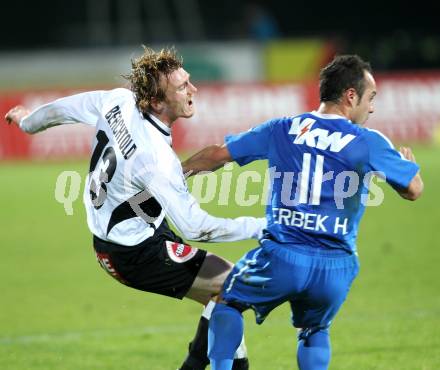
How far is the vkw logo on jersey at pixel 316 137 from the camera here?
17.3 ft

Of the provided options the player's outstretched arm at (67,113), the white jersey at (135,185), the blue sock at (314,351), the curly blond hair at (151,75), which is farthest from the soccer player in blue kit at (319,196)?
the player's outstretched arm at (67,113)

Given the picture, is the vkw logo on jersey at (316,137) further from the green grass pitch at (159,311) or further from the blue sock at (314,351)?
the green grass pitch at (159,311)

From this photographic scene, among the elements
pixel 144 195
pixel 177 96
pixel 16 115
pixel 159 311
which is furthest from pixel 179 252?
pixel 159 311

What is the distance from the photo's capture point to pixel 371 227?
45.3 feet

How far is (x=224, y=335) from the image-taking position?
5516 mm

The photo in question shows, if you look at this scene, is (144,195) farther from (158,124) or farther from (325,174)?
(325,174)

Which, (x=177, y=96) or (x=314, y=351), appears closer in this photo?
(x=314, y=351)

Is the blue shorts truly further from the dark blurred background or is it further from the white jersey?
the dark blurred background

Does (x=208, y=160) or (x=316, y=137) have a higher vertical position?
(x=316, y=137)

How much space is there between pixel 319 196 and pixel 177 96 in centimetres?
119

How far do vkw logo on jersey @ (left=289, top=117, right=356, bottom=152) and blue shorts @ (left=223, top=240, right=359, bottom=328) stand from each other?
0.57 meters

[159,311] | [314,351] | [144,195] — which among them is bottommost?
[159,311]

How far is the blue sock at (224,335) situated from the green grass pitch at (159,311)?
145 centimetres

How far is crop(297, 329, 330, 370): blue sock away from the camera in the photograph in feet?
18.2
